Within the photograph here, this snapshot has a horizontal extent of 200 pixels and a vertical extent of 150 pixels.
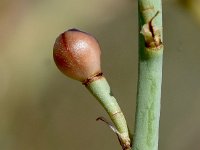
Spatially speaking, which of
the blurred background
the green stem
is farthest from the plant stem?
the blurred background

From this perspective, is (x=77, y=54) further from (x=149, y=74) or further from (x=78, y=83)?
(x=78, y=83)

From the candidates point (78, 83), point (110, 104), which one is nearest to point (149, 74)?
point (110, 104)

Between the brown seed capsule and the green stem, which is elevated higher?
the brown seed capsule

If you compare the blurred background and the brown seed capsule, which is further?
the blurred background

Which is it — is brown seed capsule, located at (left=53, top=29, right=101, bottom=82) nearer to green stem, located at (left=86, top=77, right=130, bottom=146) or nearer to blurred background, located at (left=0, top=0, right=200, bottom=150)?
green stem, located at (left=86, top=77, right=130, bottom=146)

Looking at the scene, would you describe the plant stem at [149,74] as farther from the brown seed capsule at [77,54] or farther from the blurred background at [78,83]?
the blurred background at [78,83]
